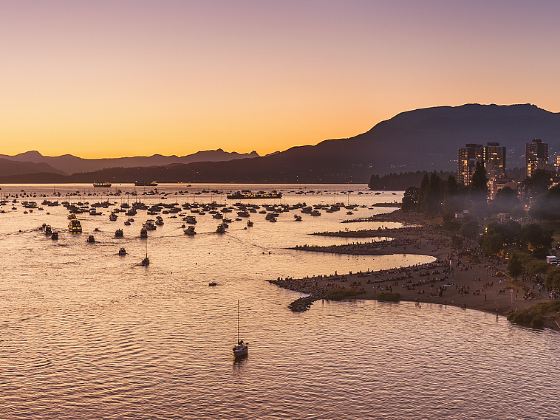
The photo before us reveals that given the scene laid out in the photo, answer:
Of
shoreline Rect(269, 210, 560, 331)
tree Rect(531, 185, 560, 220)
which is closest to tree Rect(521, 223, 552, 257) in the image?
shoreline Rect(269, 210, 560, 331)

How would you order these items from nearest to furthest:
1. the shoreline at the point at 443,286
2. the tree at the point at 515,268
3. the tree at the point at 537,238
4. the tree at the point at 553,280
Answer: the tree at the point at 553,280 < the shoreline at the point at 443,286 < the tree at the point at 515,268 < the tree at the point at 537,238

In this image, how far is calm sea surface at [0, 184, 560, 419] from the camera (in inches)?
1919

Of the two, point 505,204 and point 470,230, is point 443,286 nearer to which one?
point 470,230

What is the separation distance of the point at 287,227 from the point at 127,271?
9076 cm

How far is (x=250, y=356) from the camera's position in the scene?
5956cm

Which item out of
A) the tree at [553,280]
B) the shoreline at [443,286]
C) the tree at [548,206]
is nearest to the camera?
the tree at [553,280]

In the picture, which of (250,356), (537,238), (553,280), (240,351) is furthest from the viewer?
(537,238)

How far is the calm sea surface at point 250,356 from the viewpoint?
160ft

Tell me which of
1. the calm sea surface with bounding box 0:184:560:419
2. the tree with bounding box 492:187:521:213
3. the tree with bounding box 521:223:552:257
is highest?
the tree with bounding box 492:187:521:213

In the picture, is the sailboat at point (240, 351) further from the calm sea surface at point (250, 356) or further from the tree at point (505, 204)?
the tree at point (505, 204)

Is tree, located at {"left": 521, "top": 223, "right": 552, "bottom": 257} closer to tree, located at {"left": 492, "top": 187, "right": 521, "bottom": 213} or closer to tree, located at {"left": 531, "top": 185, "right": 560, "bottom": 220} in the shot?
tree, located at {"left": 531, "top": 185, "right": 560, "bottom": 220}

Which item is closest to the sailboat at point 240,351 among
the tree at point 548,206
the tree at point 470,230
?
the tree at point 470,230

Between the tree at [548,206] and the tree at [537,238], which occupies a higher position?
the tree at [548,206]

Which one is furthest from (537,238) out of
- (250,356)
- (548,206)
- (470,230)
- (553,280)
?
(250,356)
